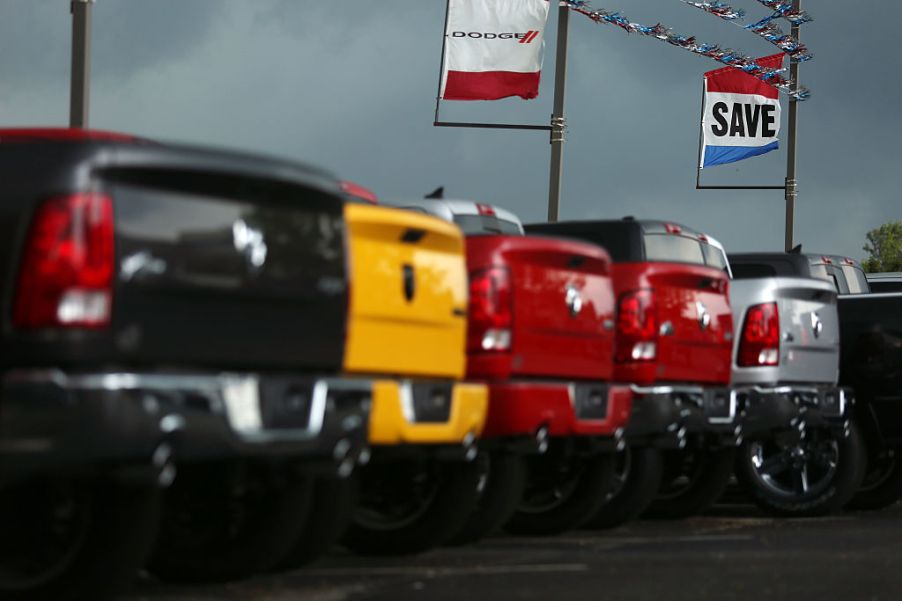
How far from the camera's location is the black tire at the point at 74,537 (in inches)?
258

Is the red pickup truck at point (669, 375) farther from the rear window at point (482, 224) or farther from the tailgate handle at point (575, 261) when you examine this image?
the tailgate handle at point (575, 261)

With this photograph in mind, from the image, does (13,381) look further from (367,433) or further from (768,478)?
(768,478)

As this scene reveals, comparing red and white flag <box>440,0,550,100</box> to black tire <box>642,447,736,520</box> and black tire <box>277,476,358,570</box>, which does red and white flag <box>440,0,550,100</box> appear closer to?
black tire <box>642,447,736,520</box>

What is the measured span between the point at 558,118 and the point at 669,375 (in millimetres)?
11573

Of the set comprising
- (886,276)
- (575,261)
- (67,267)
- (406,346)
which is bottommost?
(406,346)

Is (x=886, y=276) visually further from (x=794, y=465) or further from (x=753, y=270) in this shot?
(x=794, y=465)

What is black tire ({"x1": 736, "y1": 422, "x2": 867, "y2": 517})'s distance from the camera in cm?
1366

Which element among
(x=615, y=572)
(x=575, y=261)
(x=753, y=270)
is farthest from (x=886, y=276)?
(x=615, y=572)

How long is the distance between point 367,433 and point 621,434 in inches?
144

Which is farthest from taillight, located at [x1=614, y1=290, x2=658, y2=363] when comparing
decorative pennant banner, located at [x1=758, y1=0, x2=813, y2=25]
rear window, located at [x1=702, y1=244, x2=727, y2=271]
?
decorative pennant banner, located at [x1=758, y1=0, x2=813, y2=25]

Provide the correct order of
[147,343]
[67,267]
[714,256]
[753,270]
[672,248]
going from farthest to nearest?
[753,270] < [714,256] < [672,248] < [147,343] < [67,267]

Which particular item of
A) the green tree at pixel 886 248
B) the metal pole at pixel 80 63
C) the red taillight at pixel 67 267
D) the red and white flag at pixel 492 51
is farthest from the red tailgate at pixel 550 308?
the green tree at pixel 886 248

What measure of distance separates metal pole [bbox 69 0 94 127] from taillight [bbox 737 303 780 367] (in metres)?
5.60

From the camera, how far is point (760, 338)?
13094 millimetres
